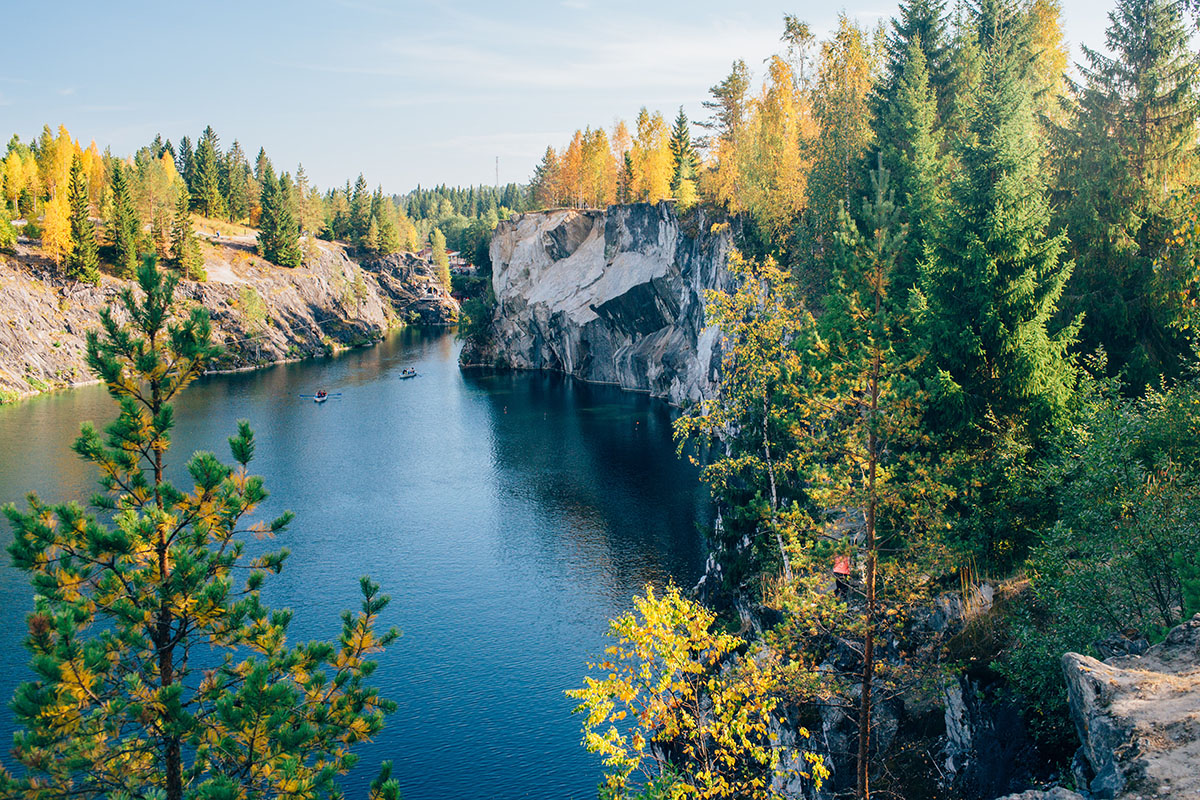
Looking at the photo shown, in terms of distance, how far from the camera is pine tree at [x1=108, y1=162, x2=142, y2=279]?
112 m

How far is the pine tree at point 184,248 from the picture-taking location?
122 metres

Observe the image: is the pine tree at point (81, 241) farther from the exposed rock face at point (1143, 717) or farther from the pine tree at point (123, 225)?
the exposed rock face at point (1143, 717)

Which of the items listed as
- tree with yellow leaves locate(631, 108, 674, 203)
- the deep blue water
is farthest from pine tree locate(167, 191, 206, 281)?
tree with yellow leaves locate(631, 108, 674, 203)

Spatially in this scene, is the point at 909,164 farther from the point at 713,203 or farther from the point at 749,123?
the point at 713,203

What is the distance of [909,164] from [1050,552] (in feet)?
69.7

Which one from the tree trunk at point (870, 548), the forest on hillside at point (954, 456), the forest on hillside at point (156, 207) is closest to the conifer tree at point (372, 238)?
the forest on hillside at point (156, 207)

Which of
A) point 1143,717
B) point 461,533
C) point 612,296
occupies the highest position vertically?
point 612,296

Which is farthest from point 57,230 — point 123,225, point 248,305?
point 248,305

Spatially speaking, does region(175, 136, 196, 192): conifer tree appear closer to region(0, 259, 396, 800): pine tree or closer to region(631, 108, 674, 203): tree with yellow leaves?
region(631, 108, 674, 203): tree with yellow leaves

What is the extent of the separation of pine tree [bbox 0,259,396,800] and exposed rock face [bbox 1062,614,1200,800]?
476 inches

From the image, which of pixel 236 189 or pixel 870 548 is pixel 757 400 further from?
pixel 236 189

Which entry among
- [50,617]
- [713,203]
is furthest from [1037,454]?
[713,203]

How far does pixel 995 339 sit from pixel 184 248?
417ft

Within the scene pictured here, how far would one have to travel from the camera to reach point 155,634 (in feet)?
46.3
